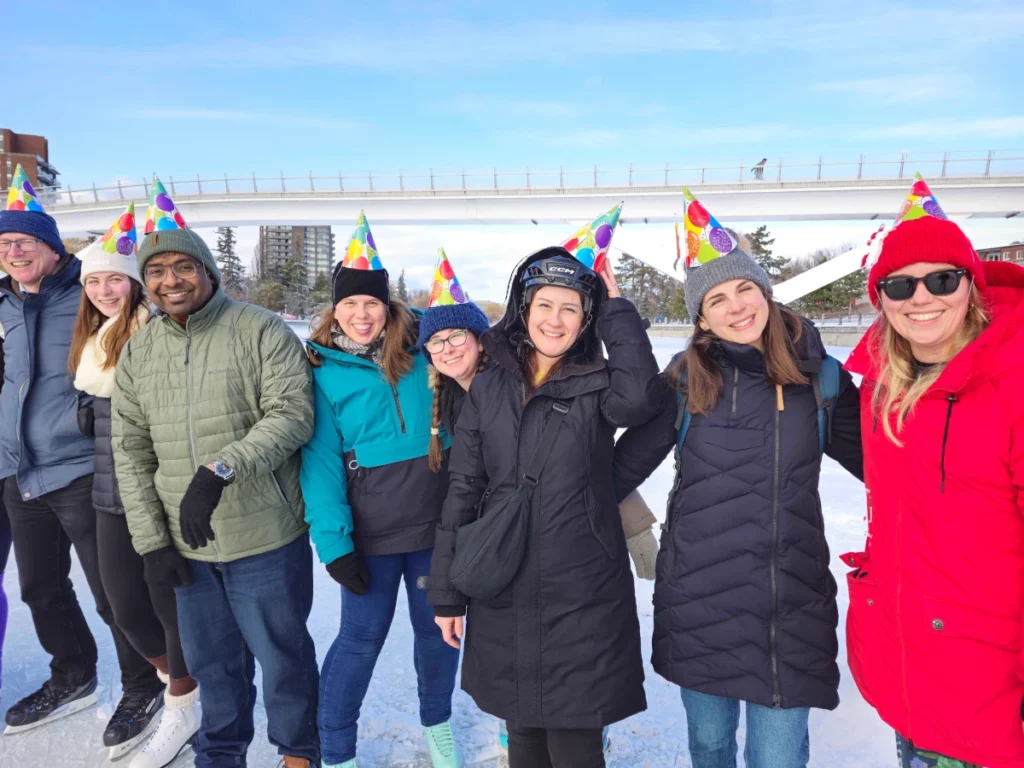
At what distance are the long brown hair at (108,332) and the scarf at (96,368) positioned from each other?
12 mm

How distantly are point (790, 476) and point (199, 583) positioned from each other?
221cm

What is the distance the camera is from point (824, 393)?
1.91 m

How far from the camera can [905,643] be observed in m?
1.66

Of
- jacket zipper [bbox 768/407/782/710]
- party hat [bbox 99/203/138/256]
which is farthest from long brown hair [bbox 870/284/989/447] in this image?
party hat [bbox 99/203/138/256]

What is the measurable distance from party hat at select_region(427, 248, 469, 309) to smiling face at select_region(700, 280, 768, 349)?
1068 mm

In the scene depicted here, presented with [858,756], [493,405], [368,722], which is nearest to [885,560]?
[493,405]

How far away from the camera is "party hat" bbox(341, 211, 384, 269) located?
2.71 meters

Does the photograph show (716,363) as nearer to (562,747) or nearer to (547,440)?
(547,440)

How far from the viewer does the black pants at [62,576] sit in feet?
9.34

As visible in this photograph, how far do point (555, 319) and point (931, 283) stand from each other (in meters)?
1.04

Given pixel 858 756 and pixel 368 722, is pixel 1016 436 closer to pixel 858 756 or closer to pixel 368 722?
pixel 858 756

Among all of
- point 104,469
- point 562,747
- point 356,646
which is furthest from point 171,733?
point 562,747

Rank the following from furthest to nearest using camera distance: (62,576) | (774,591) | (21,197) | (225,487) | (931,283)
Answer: (21,197)
(62,576)
(225,487)
(774,591)
(931,283)

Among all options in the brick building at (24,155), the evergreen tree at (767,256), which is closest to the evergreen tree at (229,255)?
the brick building at (24,155)
